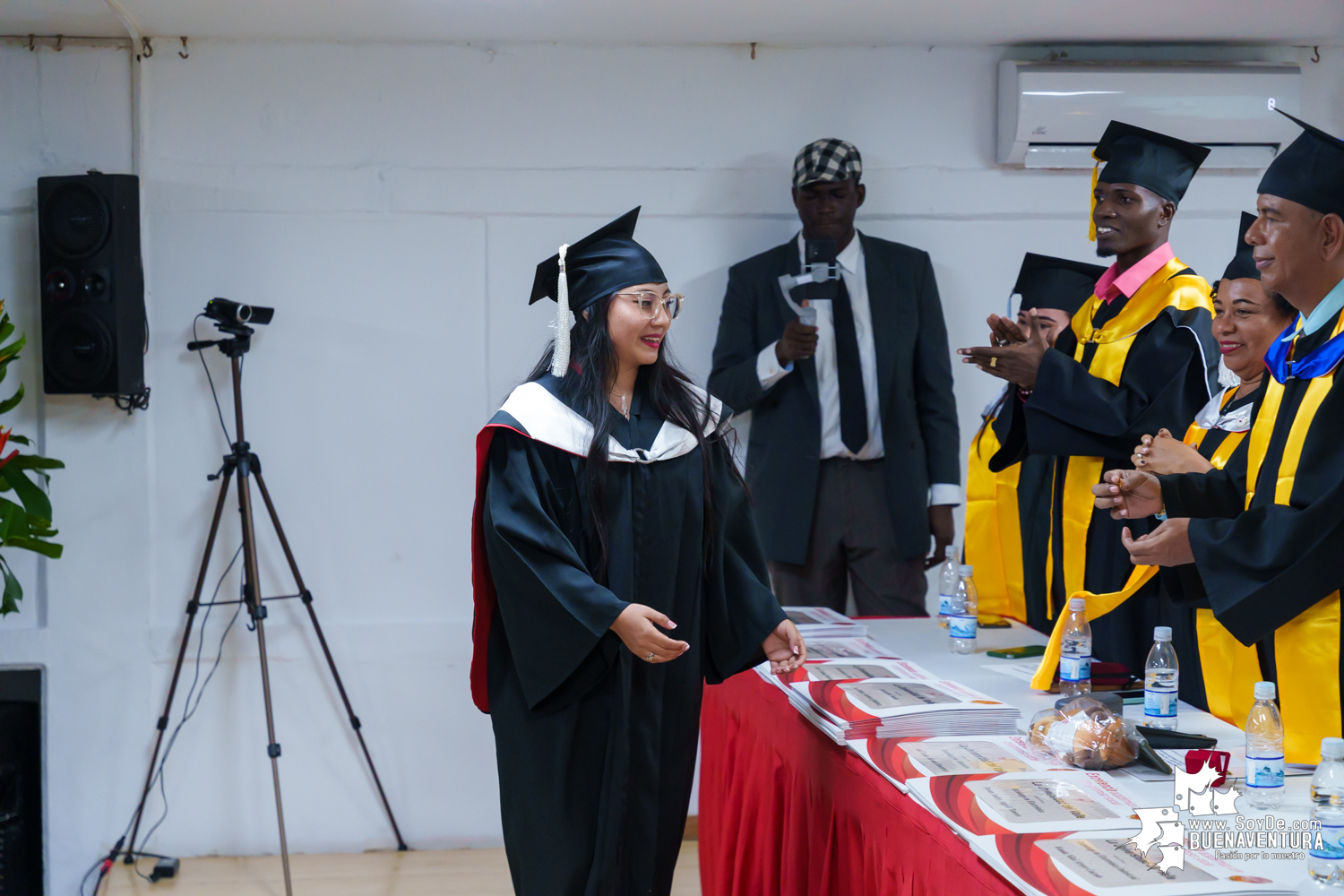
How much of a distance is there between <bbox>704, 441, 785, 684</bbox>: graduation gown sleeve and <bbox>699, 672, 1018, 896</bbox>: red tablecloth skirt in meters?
0.16

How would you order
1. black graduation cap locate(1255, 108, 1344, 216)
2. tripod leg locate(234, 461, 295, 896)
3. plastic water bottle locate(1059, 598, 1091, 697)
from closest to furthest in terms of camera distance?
1. black graduation cap locate(1255, 108, 1344, 216)
2. plastic water bottle locate(1059, 598, 1091, 697)
3. tripod leg locate(234, 461, 295, 896)

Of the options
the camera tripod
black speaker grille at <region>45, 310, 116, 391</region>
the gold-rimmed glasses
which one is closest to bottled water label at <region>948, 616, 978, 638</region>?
the gold-rimmed glasses

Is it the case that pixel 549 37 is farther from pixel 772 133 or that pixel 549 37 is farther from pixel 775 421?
pixel 775 421

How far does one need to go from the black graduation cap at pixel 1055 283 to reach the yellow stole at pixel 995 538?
39cm

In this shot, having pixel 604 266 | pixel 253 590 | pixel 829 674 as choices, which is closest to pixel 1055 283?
pixel 829 674

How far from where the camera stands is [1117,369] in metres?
2.64

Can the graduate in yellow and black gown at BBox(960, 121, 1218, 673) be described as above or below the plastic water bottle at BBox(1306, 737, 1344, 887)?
above

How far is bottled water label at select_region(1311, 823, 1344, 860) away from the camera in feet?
4.08

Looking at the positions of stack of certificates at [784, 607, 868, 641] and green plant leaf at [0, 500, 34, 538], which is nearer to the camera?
stack of certificates at [784, 607, 868, 641]

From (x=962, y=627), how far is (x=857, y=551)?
1.12 m

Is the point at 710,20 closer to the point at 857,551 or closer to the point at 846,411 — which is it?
the point at 846,411

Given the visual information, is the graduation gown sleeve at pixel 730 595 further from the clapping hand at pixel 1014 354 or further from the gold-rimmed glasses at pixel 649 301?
the clapping hand at pixel 1014 354

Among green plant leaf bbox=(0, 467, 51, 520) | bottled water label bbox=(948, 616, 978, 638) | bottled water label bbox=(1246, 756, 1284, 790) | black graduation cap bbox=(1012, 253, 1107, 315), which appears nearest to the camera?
bottled water label bbox=(1246, 756, 1284, 790)

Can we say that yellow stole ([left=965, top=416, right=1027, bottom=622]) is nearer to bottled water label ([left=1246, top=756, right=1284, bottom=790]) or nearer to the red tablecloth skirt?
the red tablecloth skirt
